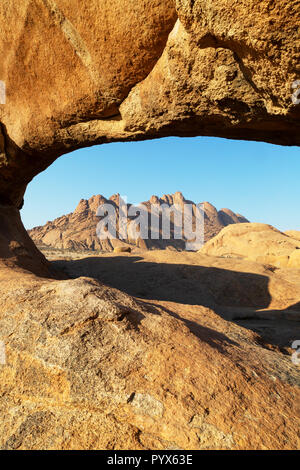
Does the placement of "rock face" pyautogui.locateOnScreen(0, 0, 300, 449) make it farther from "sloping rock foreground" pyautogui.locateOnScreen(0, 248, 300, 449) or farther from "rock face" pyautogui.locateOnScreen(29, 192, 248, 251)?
"rock face" pyautogui.locateOnScreen(29, 192, 248, 251)

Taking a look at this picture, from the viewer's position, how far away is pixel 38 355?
2148 mm

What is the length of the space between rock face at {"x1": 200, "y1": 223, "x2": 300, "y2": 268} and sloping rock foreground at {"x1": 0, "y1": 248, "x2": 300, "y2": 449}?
13.5 m

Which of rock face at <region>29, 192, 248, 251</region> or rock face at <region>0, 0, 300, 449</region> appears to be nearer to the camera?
rock face at <region>0, 0, 300, 449</region>

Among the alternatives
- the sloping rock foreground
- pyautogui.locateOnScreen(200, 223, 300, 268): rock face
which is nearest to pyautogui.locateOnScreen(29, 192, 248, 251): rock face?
pyautogui.locateOnScreen(200, 223, 300, 268): rock face

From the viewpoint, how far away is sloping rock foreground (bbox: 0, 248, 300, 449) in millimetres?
1765

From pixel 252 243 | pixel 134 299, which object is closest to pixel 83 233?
pixel 252 243

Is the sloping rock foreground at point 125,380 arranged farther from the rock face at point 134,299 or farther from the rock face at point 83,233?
the rock face at point 83,233

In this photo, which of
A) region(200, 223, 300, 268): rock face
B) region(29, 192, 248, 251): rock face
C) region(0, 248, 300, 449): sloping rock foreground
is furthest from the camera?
region(29, 192, 248, 251): rock face

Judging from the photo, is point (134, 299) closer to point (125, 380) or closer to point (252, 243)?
point (125, 380)

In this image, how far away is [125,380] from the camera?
6.52 ft
